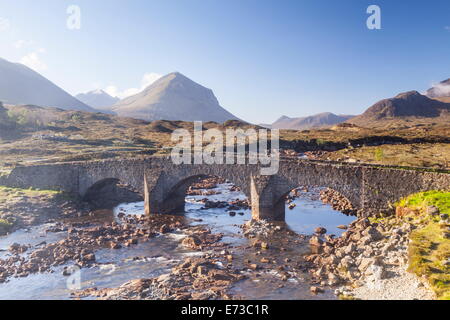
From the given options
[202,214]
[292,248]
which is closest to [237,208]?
[202,214]

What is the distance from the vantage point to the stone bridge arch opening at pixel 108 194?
134 feet

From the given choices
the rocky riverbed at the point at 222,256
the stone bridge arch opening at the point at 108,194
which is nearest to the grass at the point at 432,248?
the rocky riverbed at the point at 222,256

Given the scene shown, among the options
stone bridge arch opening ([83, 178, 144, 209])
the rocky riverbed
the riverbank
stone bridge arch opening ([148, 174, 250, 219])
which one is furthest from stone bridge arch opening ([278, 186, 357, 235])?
stone bridge arch opening ([83, 178, 144, 209])

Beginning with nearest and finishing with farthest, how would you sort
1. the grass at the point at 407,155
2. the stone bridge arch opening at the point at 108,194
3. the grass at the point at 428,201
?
the grass at the point at 428,201, the stone bridge arch opening at the point at 108,194, the grass at the point at 407,155

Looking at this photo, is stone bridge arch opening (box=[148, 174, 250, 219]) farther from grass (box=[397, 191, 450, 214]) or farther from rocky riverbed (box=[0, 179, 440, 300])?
grass (box=[397, 191, 450, 214])

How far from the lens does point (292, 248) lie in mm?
23188

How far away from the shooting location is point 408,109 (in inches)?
7288

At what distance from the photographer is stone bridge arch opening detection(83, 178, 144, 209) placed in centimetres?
4078

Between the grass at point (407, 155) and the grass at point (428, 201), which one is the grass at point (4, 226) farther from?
the grass at point (407, 155)

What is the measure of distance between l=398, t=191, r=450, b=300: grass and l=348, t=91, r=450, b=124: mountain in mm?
165214

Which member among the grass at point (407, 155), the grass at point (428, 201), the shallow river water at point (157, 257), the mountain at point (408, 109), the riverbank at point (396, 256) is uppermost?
the mountain at point (408, 109)

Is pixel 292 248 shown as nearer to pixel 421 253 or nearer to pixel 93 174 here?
pixel 421 253

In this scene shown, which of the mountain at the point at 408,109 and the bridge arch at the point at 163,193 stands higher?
the mountain at the point at 408,109

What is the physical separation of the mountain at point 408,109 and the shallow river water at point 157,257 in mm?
158081
